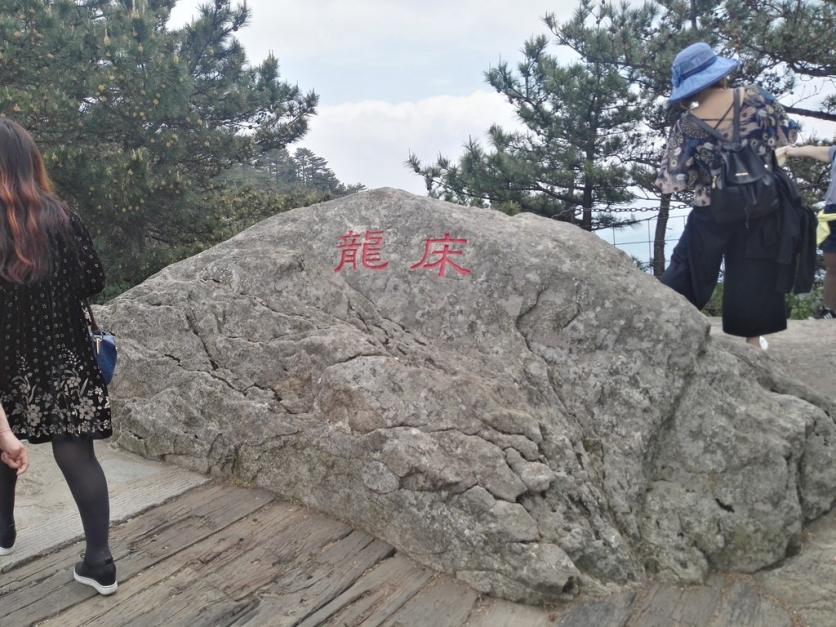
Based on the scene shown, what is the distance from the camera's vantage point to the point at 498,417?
107 inches

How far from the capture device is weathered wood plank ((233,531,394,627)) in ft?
7.38

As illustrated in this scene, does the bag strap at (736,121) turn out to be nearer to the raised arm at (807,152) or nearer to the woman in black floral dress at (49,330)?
the raised arm at (807,152)

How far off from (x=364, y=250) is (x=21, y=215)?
1.64 meters

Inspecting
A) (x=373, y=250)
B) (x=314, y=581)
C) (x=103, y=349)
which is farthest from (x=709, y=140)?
(x=103, y=349)

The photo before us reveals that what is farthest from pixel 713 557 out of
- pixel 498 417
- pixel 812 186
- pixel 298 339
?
pixel 812 186

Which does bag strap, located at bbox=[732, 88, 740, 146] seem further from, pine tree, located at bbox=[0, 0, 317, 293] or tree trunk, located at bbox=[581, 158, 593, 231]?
tree trunk, located at bbox=[581, 158, 593, 231]

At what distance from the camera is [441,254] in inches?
127

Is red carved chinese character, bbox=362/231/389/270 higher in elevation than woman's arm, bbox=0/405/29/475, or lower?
higher

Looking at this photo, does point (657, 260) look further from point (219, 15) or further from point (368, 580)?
point (368, 580)

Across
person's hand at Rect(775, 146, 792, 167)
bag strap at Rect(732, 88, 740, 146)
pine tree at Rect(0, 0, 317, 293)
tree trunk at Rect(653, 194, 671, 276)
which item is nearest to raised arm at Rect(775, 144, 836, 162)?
person's hand at Rect(775, 146, 792, 167)

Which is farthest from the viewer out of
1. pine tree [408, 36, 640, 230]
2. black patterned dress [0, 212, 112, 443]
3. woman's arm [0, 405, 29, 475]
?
pine tree [408, 36, 640, 230]

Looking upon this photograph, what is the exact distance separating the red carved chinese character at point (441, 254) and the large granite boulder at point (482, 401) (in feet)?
0.03

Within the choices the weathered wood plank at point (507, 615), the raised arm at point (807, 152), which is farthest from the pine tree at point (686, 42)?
the weathered wood plank at point (507, 615)

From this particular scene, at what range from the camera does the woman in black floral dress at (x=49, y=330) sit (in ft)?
6.62
